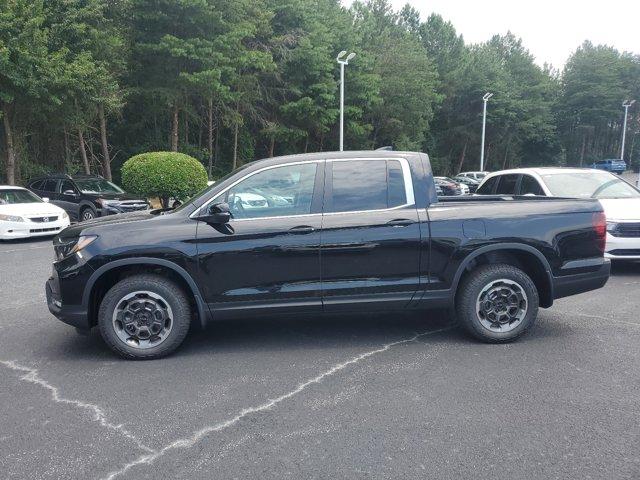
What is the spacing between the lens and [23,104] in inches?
691

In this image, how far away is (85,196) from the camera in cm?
1530

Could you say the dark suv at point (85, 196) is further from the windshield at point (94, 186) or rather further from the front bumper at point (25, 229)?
the front bumper at point (25, 229)

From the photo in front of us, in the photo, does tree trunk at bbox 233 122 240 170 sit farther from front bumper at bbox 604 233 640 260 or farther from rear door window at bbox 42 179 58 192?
front bumper at bbox 604 233 640 260

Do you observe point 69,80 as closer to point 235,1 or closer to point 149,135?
point 235,1

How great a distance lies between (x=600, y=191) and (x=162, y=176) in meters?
13.6

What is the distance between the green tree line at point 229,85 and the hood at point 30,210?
192 inches

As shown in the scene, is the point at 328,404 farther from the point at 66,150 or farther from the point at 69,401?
the point at 66,150

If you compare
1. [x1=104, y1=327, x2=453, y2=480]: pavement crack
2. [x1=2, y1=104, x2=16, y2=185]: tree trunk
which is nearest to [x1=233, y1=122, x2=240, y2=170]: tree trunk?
[x1=2, y1=104, x2=16, y2=185]: tree trunk

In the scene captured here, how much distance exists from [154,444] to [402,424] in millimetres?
1590

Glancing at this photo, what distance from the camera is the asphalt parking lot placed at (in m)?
3.10

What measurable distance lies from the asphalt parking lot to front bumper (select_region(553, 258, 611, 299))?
49 centimetres

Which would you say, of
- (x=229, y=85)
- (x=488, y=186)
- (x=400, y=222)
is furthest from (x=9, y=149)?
(x=400, y=222)

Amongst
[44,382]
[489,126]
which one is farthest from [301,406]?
[489,126]

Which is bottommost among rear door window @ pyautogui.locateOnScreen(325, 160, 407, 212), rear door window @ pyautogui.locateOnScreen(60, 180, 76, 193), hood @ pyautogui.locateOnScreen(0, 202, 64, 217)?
hood @ pyautogui.locateOnScreen(0, 202, 64, 217)
